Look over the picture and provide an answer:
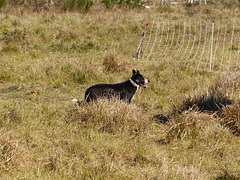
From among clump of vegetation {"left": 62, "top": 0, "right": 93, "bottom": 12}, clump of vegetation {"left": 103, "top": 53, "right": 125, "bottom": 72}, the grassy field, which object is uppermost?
clump of vegetation {"left": 62, "top": 0, "right": 93, "bottom": 12}

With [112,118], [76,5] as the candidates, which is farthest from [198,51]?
[76,5]

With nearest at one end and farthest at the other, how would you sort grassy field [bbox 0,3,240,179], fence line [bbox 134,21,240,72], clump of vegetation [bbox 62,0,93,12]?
1. grassy field [bbox 0,3,240,179]
2. fence line [bbox 134,21,240,72]
3. clump of vegetation [bbox 62,0,93,12]

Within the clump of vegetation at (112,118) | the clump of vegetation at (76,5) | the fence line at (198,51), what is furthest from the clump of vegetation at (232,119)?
the clump of vegetation at (76,5)

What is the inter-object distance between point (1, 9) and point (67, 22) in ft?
13.6

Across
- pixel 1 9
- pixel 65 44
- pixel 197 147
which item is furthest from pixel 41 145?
pixel 1 9

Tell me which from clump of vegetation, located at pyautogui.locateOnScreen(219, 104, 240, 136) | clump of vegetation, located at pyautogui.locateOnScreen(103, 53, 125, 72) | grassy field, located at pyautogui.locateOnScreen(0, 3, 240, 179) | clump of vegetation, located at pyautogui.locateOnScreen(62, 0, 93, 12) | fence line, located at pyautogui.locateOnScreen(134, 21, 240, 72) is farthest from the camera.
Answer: clump of vegetation, located at pyautogui.locateOnScreen(62, 0, 93, 12)

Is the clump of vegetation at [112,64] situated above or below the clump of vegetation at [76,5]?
below

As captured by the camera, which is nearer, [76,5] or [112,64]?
[112,64]

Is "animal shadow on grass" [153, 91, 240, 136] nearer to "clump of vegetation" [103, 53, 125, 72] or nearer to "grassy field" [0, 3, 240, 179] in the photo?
"grassy field" [0, 3, 240, 179]

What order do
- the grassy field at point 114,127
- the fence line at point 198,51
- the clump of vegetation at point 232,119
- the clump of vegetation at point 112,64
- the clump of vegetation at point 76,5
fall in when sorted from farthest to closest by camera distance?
the clump of vegetation at point 76,5 < the fence line at point 198,51 < the clump of vegetation at point 112,64 < the clump of vegetation at point 232,119 < the grassy field at point 114,127

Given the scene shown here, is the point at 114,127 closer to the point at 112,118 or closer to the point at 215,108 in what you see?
the point at 112,118

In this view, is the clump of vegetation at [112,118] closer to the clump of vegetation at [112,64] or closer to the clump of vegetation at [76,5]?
the clump of vegetation at [112,64]

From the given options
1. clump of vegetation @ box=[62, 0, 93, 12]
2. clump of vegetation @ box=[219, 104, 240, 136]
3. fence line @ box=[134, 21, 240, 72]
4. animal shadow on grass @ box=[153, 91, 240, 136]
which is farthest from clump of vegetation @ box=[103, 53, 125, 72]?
Answer: clump of vegetation @ box=[62, 0, 93, 12]

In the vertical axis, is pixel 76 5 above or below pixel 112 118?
above
